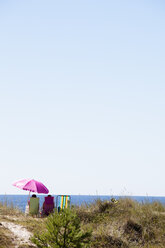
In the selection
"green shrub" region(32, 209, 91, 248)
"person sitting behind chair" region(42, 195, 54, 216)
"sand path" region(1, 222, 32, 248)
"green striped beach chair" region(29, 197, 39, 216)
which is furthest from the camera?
"person sitting behind chair" region(42, 195, 54, 216)

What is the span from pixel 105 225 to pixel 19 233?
3.41 meters

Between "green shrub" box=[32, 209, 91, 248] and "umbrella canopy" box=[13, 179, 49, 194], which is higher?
"umbrella canopy" box=[13, 179, 49, 194]

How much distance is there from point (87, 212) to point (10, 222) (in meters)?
3.60

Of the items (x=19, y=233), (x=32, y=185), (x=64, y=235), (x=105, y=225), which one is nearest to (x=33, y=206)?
(x=32, y=185)

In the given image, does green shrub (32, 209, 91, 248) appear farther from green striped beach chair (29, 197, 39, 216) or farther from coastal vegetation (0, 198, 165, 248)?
green striped beach chair (29, 197, 39, 216)

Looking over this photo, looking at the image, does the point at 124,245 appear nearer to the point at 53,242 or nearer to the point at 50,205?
the point at 53,242

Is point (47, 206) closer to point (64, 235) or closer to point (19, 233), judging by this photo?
point (19, 233)

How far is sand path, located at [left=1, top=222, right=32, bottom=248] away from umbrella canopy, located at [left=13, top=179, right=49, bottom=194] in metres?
4.12

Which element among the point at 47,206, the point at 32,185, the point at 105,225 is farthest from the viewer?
the point at 32,185

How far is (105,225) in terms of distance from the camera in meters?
10.9

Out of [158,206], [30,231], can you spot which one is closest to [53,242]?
[30,231]

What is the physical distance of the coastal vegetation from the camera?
733cm

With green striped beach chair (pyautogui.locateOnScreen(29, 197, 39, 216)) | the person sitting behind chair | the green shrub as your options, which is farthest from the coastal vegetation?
the person sitting behind chair

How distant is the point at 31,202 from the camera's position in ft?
44.2
